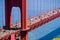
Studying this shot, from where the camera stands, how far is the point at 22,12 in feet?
25.9

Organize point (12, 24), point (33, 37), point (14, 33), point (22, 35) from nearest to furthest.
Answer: point (14, 33) → point (22, 35) → point (12, 24) → point (33, 37)

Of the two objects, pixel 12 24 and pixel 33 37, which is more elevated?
pixel 12 24

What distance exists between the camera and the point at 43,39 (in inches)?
456

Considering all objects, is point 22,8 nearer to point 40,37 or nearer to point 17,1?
point 17,1

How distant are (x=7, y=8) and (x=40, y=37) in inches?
130

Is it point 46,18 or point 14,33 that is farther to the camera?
point 46,18

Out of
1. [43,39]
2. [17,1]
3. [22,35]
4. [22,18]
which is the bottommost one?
[43,39]

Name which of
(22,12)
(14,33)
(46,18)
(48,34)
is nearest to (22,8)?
(22,12)

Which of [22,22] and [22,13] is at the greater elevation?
[22,13]

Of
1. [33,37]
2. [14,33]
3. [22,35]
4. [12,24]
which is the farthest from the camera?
[33,37]

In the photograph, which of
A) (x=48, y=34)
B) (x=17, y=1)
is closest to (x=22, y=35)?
(x=17, y=1)

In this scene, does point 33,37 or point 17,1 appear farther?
point 33,37

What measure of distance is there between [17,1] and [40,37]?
3.65m

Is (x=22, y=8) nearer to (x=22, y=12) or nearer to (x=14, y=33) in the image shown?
(x=22, y=12)
